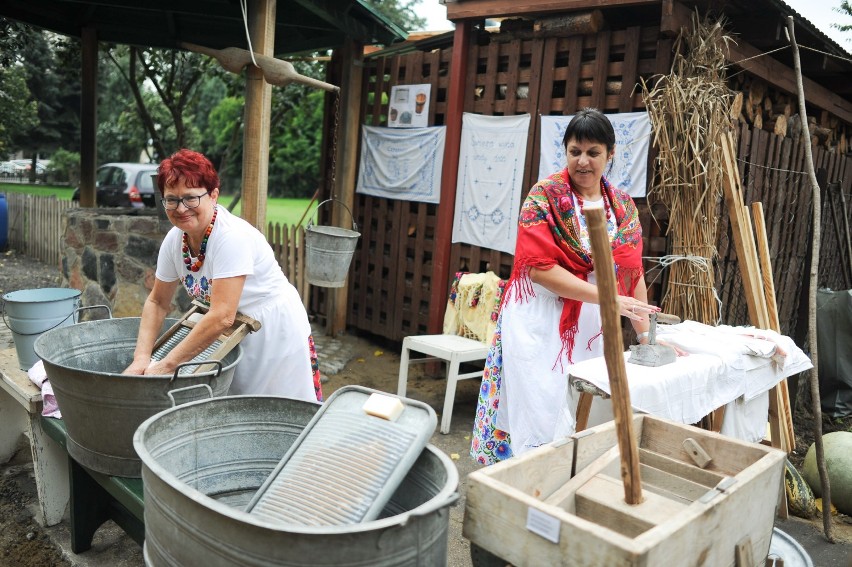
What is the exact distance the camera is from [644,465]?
2045 mm

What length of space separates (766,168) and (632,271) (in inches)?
127

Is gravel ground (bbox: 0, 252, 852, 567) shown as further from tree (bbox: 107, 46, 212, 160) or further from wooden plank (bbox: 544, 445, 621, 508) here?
tree (bbox: 107, 46, 212, 160)

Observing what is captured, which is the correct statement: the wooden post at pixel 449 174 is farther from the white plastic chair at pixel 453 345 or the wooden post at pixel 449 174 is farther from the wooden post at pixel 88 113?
the wooden post at pixel 88 113

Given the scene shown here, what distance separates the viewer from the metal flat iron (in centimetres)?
252

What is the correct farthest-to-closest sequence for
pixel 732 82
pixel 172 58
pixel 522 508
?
pixel 172 58, pixel 732 82, pixel 522 508

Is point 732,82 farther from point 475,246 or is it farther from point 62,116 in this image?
point 62,116

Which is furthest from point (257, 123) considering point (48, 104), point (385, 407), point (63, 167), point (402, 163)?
point (48, 104)

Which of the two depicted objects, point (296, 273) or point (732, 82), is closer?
point (732, 82)

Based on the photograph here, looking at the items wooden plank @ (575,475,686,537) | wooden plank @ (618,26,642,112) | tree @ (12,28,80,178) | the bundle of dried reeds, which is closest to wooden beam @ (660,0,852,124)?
the bundle of dried reeds

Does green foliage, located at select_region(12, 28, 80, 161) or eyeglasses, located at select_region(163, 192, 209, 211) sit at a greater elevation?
green foliage, located at select_region(12, 28, 80, 161)

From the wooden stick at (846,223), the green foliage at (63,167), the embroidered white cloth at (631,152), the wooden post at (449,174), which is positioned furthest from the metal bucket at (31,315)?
the green foliage at (63,167)

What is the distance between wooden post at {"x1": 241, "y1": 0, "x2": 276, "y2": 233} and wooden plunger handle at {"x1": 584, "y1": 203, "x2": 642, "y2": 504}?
12.6 ft

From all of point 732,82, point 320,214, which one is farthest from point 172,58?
point 732,82

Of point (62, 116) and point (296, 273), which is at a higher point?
point (62, 116)
